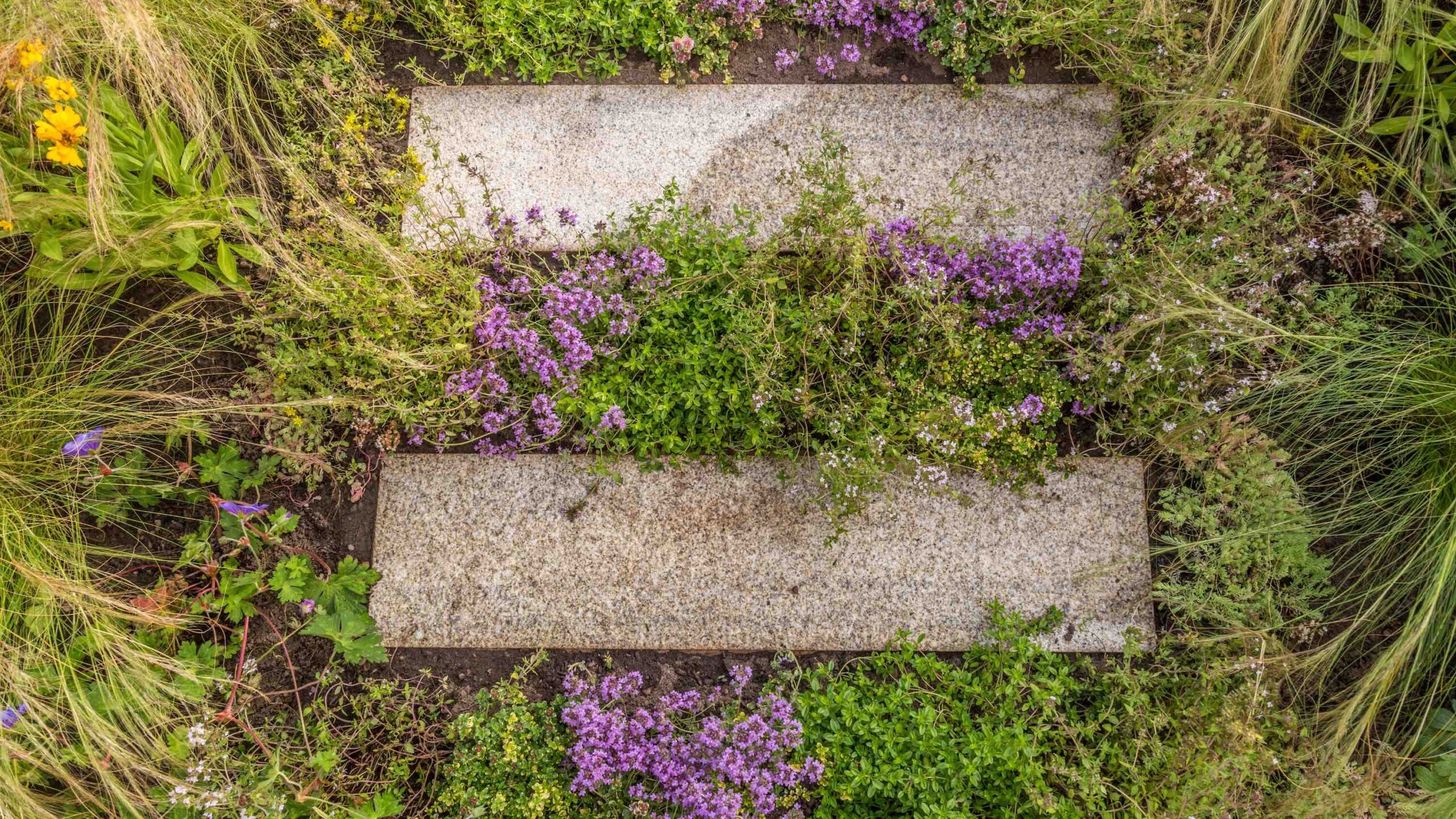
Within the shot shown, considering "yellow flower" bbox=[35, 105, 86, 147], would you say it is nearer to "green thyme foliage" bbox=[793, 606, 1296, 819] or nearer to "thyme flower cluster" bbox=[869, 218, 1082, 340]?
"thyme flower cluster" bbox=[869, 218, 1082, 340]

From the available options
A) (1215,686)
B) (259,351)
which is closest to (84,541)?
(259,351)

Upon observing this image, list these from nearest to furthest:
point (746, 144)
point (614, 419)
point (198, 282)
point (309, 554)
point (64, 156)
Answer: point (64, 156), point (614, 419), point (198, 282), point (309, 554), point (746, 144)

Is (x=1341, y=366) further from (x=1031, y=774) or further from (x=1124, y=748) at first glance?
(x=1031, y=774)

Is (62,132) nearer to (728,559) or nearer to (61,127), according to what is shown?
(61,127)

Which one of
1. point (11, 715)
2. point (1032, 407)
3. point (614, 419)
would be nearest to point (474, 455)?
point (614, 419)

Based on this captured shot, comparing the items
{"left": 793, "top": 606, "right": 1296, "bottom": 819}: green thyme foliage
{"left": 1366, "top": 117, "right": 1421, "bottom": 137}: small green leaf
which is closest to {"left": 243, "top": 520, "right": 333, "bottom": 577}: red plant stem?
{"left": 793, "top": 606, "right": 1296, "bottom": 819}: green thyme foliage

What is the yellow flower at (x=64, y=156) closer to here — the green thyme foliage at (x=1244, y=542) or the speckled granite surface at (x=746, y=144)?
the speckled granite surface at (x=746, y=144)

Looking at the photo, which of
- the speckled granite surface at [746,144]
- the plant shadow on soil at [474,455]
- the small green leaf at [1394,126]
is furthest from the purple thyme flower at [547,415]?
the small green leaf at [1394,126]
